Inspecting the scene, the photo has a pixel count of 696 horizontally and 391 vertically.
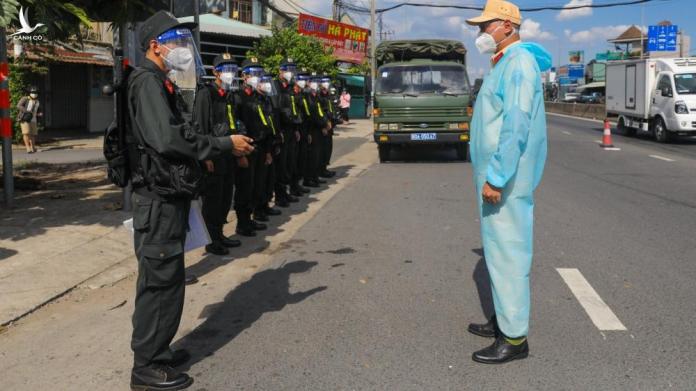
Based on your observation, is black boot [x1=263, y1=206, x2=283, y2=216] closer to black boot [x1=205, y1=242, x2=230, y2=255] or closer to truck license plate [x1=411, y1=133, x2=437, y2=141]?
black boot [x1=205, y1=242, x2=230, y2=255]

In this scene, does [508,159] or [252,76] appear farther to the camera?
[252,76]

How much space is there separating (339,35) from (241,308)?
34250 mm

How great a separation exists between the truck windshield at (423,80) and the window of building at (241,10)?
2259cm

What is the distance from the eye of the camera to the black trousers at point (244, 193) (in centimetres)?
731

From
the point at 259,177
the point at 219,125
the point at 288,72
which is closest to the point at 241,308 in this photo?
the point at 219,125

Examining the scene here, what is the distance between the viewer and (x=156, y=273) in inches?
133

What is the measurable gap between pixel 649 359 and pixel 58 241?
5.35 metres

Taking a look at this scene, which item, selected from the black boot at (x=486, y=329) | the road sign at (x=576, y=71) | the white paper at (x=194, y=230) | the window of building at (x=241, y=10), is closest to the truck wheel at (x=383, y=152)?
the black boot at (x=486, y=329)

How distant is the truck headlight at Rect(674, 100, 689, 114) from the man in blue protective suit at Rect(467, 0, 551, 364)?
17392 millimetres

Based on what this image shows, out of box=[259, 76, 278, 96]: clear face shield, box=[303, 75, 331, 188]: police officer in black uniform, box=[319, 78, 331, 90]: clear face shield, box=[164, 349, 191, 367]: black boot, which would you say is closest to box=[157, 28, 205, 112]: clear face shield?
box=[164, 349, 191, 367]: black boot

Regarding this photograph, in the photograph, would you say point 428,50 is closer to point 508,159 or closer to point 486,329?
point 486,329

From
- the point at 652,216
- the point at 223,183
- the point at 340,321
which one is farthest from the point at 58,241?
the point at 652,216

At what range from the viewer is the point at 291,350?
3.92m

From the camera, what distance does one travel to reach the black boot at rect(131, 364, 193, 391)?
340 centimetres
